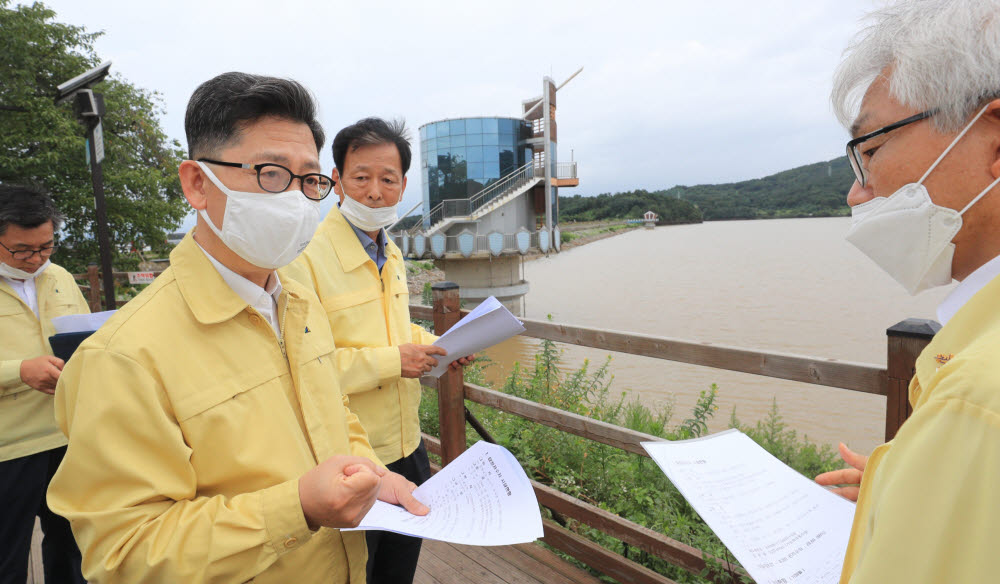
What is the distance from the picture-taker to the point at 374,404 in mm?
2000

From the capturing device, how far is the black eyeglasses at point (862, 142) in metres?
0.87

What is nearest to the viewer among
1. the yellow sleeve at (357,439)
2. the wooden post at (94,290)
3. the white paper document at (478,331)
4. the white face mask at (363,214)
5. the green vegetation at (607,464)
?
the yellow sleeve at (357,439)

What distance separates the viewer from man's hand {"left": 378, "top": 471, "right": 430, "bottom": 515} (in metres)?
1.32

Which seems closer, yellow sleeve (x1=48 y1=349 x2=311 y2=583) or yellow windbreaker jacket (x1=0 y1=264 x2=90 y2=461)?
yellow sleeve (x1=48 y1=349 x2=311 y2=583)

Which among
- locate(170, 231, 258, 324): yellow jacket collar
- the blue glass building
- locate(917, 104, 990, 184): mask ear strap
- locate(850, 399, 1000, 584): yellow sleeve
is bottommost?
locate(850, 399, 1000, 584): yellow sleeve

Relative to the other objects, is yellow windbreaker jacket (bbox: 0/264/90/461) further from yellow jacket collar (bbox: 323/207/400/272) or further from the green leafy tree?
the green leafy tree

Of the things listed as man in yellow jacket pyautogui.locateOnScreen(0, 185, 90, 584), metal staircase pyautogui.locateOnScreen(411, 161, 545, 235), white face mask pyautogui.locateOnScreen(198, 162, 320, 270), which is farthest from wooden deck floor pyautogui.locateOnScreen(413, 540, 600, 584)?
metal staircase pyautogui.locateOnScreen(411, 161, 545, 235)

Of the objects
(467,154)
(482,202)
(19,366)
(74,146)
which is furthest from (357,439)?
(467,154)

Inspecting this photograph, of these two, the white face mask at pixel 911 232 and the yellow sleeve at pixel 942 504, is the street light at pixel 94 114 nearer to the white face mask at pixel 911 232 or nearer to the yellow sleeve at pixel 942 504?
the white face mask at pixel 911 232

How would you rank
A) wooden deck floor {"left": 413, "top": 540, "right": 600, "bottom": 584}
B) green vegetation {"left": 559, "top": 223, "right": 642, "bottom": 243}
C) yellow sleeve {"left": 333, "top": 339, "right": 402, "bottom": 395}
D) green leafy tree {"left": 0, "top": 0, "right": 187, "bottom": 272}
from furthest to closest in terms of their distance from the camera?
green vegetation {"left": 559, "top": 223, "right": 642, "bottom": 243}
green leafy tree {"left": 0, "top": 0, "right": 187, "bottom": 272}
wooden deck floor {"left": 413, "top": 540, "right": 600, "bottom": 584}
yellow sleeve {"left": 333, "top": 339, "right": 402, "bottom": 395}

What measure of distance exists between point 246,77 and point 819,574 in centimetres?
165

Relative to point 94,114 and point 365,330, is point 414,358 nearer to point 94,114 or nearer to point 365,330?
point 365,330

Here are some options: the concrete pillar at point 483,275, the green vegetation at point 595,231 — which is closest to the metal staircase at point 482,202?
the concrete pillar at point 483,275

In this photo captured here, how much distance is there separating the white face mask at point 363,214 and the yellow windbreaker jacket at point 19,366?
1419mm
